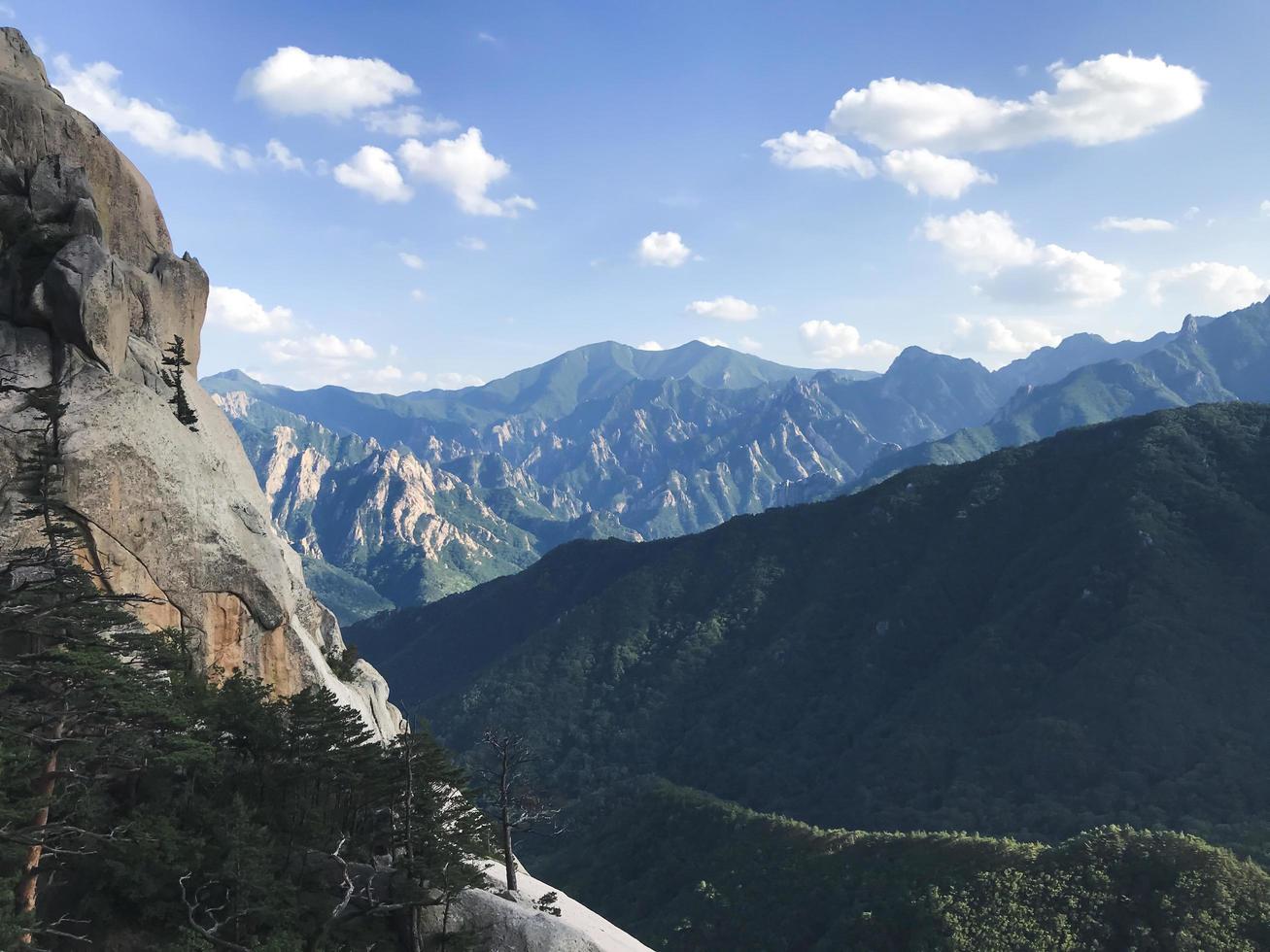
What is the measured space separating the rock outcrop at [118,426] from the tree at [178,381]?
0.60 m

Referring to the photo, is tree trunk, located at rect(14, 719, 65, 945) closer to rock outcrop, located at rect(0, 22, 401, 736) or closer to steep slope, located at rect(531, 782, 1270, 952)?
rock outcrop, located at rect(0, 22, 401, 736)

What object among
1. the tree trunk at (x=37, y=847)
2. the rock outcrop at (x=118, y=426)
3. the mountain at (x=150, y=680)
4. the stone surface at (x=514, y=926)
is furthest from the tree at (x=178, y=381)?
the stone surface at (x=514, y=926)

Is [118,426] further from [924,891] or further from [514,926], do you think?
[924,891]

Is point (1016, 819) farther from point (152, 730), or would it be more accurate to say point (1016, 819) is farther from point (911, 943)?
point (152, 730)

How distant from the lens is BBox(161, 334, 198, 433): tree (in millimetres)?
54656

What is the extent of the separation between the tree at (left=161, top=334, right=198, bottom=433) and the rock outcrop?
60 centimetres

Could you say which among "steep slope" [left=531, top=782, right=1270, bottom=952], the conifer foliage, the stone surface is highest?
the conifer foliage

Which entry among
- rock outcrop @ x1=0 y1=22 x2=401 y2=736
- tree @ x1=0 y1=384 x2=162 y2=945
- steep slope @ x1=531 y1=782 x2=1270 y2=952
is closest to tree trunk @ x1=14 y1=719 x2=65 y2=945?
tree @ x1=0 y1=384 x2=162 y2=945

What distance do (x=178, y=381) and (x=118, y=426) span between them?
10846 millimetres

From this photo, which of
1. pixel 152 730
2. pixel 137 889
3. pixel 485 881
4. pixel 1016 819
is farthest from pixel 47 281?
pixel 1016 819

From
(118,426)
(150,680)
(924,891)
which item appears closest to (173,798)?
(150,680)

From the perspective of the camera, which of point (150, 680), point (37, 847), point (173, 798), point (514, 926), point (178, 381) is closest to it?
point (37, 847)

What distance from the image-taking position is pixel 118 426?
47000 millimetres

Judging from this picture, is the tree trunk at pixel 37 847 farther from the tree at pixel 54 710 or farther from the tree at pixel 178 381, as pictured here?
the tree at pixel 178 381
